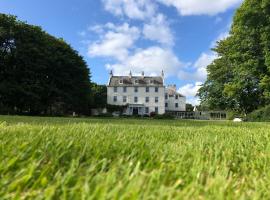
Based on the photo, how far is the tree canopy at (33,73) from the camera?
41.0 m

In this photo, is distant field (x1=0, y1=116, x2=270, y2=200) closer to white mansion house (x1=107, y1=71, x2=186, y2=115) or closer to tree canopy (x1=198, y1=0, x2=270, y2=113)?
tree canopy (x1=198, y1=0, x2=270, y2=113)

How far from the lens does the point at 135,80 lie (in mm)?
86625

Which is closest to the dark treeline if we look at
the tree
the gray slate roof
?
the tree

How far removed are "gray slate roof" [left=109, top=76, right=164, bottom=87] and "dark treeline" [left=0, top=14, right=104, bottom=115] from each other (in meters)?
35.8

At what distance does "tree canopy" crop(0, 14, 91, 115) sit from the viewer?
135 ft

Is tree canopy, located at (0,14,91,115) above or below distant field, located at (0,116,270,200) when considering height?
above

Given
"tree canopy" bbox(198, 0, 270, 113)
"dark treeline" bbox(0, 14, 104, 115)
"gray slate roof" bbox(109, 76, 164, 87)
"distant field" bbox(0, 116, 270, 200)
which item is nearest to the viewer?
"distant field" bbox(0, 116, 270, 200)

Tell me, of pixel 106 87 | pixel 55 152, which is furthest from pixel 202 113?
pixel 55 152

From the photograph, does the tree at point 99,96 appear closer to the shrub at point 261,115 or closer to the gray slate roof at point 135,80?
the gray slate roof at point 135,80

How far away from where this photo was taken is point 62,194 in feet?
4.67

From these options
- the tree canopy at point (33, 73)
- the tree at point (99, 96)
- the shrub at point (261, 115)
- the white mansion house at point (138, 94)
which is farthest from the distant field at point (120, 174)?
the white mansion house at point (138, 94)

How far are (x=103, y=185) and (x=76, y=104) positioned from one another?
4719cm

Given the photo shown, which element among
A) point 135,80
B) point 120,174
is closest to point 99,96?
point 135,80

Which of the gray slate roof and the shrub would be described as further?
the gray slate roof
